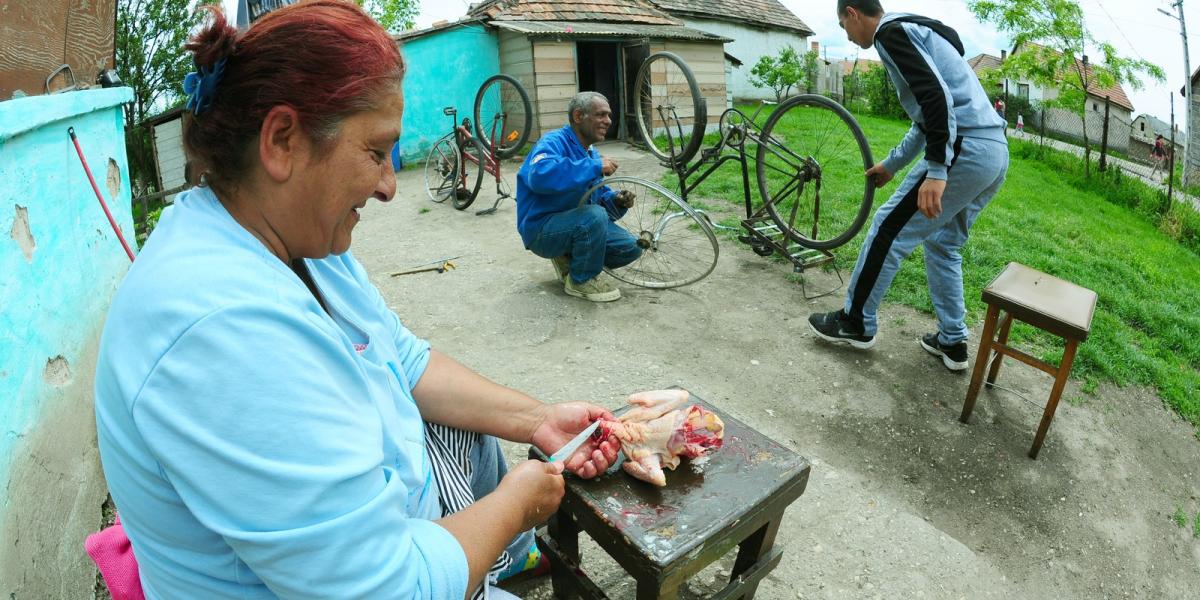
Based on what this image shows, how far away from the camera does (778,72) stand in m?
20.3

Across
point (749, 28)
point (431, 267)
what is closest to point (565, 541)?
point (431, 267)

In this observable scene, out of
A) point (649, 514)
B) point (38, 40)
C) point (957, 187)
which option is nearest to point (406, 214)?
point (38, 40)

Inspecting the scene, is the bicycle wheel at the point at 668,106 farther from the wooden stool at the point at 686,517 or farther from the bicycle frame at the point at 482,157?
the wooden stool at the point at 686,517

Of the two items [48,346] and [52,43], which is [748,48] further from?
[48,346]

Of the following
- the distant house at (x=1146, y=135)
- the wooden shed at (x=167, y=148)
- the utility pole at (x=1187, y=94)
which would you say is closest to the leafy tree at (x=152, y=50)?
the wooden shed at (x=167, y=148)

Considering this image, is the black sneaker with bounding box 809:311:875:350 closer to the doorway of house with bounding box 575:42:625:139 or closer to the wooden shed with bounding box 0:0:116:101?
the wooden shed with bounding box 0:0:116:101

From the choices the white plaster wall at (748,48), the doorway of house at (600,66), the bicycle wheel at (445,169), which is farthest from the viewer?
the white plaster wall at (748,48)

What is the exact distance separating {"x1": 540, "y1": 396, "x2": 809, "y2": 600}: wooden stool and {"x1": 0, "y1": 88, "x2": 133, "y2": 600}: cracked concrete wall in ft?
4.56

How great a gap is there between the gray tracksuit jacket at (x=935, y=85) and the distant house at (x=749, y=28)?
17.2m

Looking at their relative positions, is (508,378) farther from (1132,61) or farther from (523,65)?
(1132,61)

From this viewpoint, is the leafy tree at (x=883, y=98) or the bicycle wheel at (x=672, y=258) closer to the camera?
the bicycle wheel at (x=672, y=258)

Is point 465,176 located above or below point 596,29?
below

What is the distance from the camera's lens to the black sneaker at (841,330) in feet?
13.2

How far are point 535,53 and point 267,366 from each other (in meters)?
10.8
